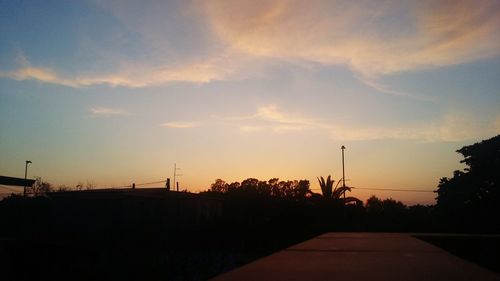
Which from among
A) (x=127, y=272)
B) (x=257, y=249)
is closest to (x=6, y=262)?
(x=127, y=272)

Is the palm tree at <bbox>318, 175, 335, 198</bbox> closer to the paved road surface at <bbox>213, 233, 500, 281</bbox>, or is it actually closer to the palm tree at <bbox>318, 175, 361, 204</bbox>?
the palm tree at <bbox>318, 175, 361, 204</bbox>

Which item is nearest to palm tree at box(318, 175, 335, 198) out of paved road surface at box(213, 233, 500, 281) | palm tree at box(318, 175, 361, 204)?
palm tree at box(318, 175, 361, 204)

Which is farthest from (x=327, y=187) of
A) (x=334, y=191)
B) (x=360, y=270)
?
(x=360, y=270)

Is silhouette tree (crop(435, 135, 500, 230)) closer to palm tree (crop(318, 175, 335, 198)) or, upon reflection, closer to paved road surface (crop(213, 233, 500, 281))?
palm tree (crop(318, 175, 335, 198))

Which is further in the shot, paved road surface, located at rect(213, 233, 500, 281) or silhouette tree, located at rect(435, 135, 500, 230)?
silhouette tree, located at rect(435, 135, 500, 230)

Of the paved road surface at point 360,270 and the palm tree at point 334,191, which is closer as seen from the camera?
the paved road surface at point 360,270

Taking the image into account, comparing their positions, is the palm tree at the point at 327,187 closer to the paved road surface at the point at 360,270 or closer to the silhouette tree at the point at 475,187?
the silhouette tree at the point at 475,187

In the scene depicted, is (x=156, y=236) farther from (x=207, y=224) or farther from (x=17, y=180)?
(x=17, y=180)

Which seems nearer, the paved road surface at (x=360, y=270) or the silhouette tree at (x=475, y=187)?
the paved road surface at (x=360, y=270)

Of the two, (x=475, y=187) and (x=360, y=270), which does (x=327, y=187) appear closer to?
(x=475, y=187)

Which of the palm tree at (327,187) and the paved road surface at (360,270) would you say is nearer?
the paved road surface at (360,270)

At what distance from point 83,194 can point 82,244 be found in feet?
26.8

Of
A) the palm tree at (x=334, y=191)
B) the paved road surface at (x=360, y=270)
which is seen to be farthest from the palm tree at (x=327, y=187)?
the paved road surface at (x=360, y=270)

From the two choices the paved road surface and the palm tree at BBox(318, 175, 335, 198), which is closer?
the paved road surface
